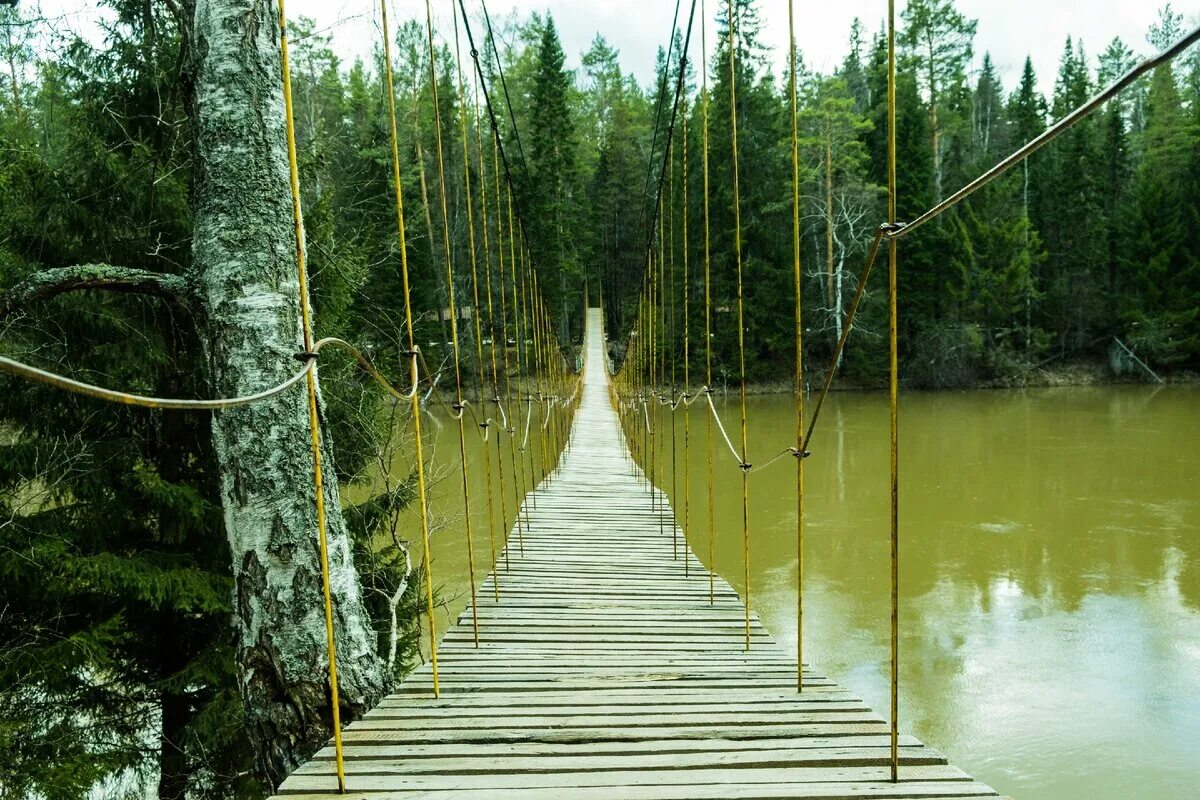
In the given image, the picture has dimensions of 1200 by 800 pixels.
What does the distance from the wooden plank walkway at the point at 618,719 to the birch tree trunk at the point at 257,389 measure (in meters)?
0.21

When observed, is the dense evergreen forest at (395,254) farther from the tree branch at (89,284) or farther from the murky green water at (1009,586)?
the murky green water at (1009,586)

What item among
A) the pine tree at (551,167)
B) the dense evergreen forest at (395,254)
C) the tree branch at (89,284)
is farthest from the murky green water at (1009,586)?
the pine tree at (551,167)

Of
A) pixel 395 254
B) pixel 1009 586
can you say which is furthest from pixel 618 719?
pixel 395 254

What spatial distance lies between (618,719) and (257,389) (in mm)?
1001

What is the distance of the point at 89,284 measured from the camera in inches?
68.3

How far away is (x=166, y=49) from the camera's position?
9.56 ft

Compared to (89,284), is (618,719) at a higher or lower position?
lower

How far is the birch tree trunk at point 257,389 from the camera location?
5.26 feet

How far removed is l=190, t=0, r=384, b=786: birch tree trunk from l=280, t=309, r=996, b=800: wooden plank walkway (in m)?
0.21

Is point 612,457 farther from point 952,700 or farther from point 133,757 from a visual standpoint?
point 133,757

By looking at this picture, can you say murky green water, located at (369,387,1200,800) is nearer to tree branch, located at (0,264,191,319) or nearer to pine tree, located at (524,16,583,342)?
tree branch, located at (0,264,191,319)

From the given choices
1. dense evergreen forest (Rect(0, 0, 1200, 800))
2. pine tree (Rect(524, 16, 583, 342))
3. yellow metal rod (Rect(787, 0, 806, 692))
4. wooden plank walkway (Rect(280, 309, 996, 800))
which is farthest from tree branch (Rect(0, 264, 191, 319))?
pine tree (Rect(524, 16, 583, 342))

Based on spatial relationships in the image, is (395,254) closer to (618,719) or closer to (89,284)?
(89,284)

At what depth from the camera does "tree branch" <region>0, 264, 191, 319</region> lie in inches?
65.5
